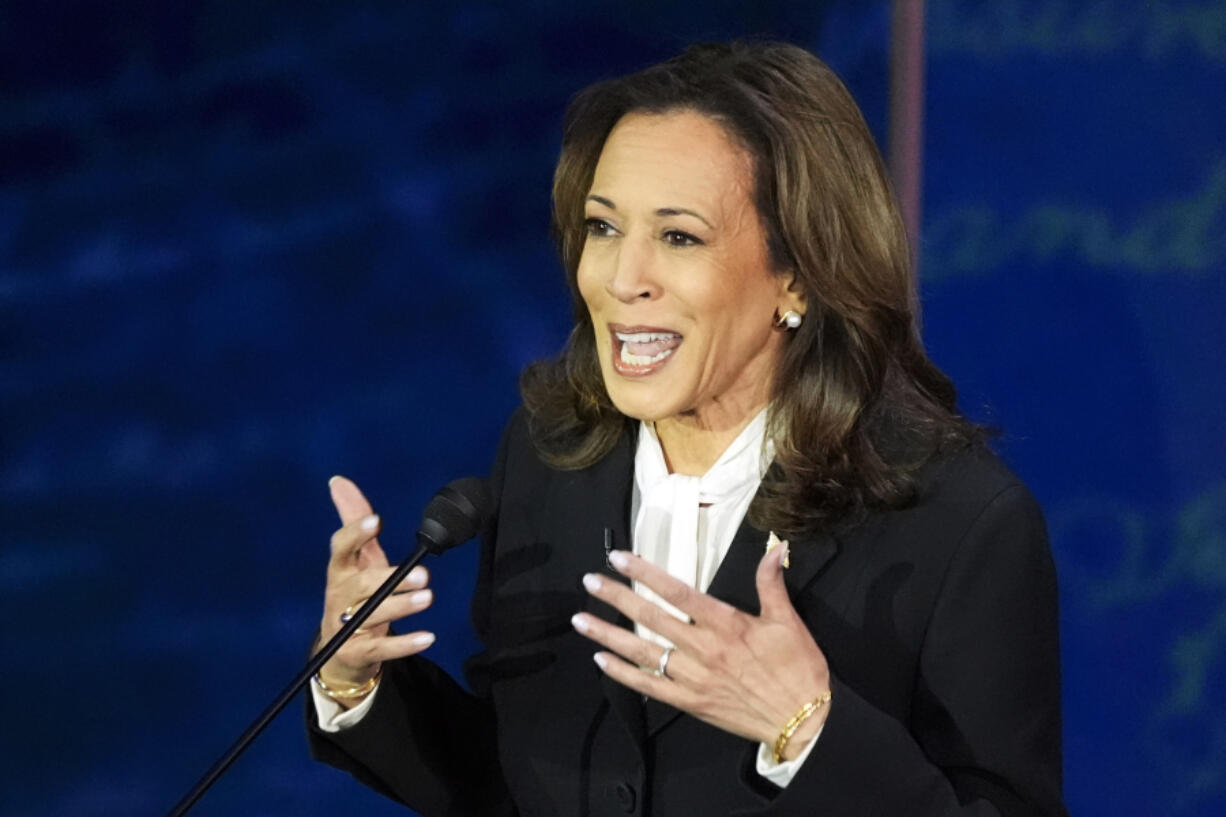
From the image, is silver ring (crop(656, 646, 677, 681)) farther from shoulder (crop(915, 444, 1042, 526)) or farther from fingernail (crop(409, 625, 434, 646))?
shoulder (crop(915, 444, 1042, 526))

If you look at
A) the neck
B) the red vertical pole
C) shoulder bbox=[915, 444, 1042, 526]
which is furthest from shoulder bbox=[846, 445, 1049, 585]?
the red vertical pole

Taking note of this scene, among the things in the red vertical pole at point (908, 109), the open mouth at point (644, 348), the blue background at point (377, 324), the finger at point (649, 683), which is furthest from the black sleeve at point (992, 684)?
the red vertical pole at point (908, 109)

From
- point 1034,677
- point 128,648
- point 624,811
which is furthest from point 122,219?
point 1034,677

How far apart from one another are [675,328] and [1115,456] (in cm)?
116

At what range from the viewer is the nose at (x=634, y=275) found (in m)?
1.64

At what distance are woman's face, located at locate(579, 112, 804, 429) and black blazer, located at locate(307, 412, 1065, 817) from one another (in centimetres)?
17

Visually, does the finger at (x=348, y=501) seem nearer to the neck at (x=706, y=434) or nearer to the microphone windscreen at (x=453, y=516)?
the microphone windscreen at (x=453, y=516)

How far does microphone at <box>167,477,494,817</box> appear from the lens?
4.28 feet

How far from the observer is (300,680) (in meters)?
1.32

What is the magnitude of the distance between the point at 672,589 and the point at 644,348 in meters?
0.42

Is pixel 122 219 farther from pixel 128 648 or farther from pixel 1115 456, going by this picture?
pixel 1115 456

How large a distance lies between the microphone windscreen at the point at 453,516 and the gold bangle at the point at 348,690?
26 cm

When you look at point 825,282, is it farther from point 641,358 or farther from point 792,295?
point 641,358

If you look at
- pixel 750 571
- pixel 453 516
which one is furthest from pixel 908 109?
pixel 453 516
